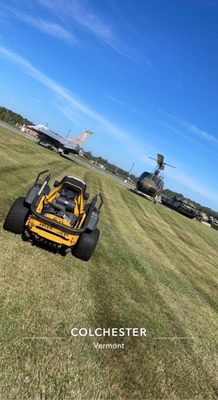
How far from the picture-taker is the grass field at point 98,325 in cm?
447

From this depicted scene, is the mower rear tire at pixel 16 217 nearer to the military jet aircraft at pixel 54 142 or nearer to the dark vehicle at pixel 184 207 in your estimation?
the military jet aircraft at pixel 54 142

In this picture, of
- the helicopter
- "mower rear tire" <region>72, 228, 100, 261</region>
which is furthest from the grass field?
the helicopter

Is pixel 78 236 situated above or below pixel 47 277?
above

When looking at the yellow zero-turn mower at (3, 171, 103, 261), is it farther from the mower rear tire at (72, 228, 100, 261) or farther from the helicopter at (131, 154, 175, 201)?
the helicopter at (131, 154, 175, 201)

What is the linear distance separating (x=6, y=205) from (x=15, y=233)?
83.1 inches

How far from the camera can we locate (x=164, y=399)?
4.88 metres

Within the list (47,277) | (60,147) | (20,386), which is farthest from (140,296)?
(60,147)

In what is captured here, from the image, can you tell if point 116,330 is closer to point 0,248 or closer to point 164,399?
point 164,399

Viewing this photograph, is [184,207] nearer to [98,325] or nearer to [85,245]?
[85,245]

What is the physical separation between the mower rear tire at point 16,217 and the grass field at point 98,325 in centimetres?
22

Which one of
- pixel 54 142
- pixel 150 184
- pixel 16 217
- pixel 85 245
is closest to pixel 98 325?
pixel 85 245

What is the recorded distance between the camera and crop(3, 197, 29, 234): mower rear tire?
26.0 ft

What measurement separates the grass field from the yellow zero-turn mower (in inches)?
11.7

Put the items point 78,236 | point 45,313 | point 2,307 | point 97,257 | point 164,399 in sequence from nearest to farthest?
point 164,399
point 2,307
point 45,313
point 78,236
point 97,257
